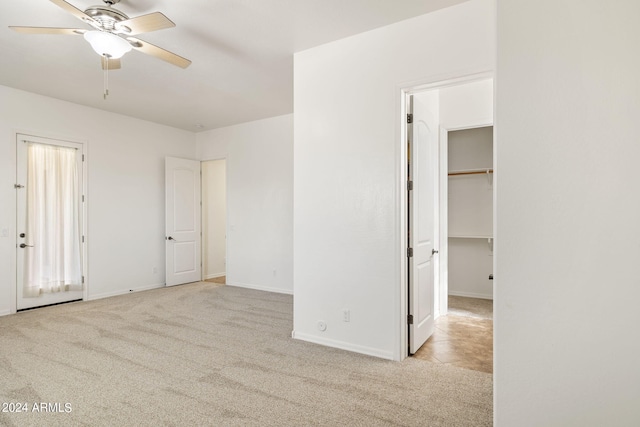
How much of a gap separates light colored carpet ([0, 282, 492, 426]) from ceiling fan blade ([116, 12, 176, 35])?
257 cm

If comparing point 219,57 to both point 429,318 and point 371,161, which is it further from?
point 429,318

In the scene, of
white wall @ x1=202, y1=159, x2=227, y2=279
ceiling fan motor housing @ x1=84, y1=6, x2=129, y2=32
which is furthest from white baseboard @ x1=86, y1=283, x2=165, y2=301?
ceiling fan motor housing @ x1=84, y1=6, x2=129, y2=32

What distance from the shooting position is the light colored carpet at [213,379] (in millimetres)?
2225

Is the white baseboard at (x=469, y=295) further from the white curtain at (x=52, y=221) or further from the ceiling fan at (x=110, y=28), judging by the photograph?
the white curtain at (x=52, y=221)

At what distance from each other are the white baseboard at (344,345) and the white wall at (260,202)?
232 cm

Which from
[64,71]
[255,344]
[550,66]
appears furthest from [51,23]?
[550,66]

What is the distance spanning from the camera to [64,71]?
13.2 feet

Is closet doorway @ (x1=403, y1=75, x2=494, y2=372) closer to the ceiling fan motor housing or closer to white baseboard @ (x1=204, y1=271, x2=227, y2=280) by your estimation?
the ceiling fan motor housing

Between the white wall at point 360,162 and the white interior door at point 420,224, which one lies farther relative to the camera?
the white interior door at point 420,224

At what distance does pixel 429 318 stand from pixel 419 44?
105 inches

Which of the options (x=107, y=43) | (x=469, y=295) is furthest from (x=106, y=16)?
(x=469, y=295)

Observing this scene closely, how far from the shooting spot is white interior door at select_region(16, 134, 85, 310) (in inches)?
186

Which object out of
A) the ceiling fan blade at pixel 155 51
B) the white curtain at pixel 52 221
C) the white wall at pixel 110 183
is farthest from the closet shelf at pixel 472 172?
the white curtain at pixel 52 221

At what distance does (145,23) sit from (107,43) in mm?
323
